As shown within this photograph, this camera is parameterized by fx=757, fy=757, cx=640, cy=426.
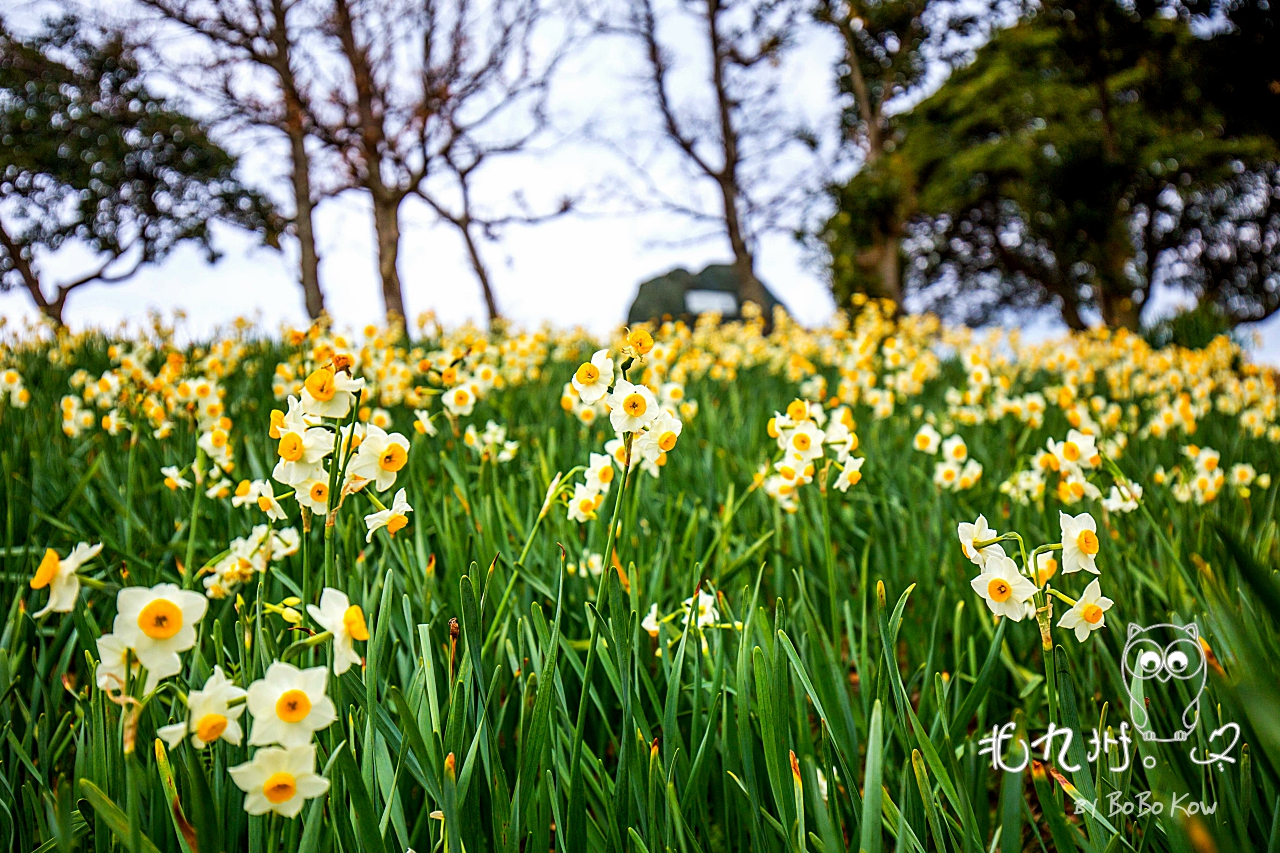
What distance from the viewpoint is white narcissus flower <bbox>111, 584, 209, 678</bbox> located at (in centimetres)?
63

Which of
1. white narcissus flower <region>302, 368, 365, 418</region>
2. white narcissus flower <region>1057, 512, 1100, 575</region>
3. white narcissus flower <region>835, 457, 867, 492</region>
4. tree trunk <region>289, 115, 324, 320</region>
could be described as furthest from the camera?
tree trunk <region>289, 115, 324, 320</region>

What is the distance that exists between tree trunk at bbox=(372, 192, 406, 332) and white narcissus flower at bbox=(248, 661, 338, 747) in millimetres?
12042

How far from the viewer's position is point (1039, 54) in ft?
61.8

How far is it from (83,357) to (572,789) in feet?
19.8

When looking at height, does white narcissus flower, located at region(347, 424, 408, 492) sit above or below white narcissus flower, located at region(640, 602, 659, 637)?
above

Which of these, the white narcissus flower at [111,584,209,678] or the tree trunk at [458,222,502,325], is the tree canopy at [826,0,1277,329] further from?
the white narcissus flower at [111,584,209,678]

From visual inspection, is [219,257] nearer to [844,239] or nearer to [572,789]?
[844,239]

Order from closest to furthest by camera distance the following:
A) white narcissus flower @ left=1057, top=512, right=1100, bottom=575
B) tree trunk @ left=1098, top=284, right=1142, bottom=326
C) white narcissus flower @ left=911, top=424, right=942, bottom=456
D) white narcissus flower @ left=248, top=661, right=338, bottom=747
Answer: white narcissus flower @ left=248, top=661, right=338, bottom=747 < white narcissus flower @ left=1057, top=512, right=1100, bottom=575 < white narcissus flower @ left=911, top=424, right=942, bottom=456 < tree trunk @ left=1098, top=284, right=1142, bottom=326

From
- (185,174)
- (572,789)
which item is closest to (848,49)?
(185,174)

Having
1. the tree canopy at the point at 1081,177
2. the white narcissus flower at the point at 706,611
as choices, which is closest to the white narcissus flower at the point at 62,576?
the white narcissus flower at the point at 706,611

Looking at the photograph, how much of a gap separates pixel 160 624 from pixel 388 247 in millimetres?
12892

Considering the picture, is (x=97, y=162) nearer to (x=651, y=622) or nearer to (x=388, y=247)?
(x=388, y=247)

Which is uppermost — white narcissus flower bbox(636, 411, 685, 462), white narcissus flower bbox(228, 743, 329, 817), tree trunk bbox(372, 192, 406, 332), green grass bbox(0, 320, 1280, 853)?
tree trunk bbox(372, 192, 406, 332)

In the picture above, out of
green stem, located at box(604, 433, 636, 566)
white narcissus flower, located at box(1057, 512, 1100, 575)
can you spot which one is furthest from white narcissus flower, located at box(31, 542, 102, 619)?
white narcissus flower, located at box(1057, 512, 1100, 575)
